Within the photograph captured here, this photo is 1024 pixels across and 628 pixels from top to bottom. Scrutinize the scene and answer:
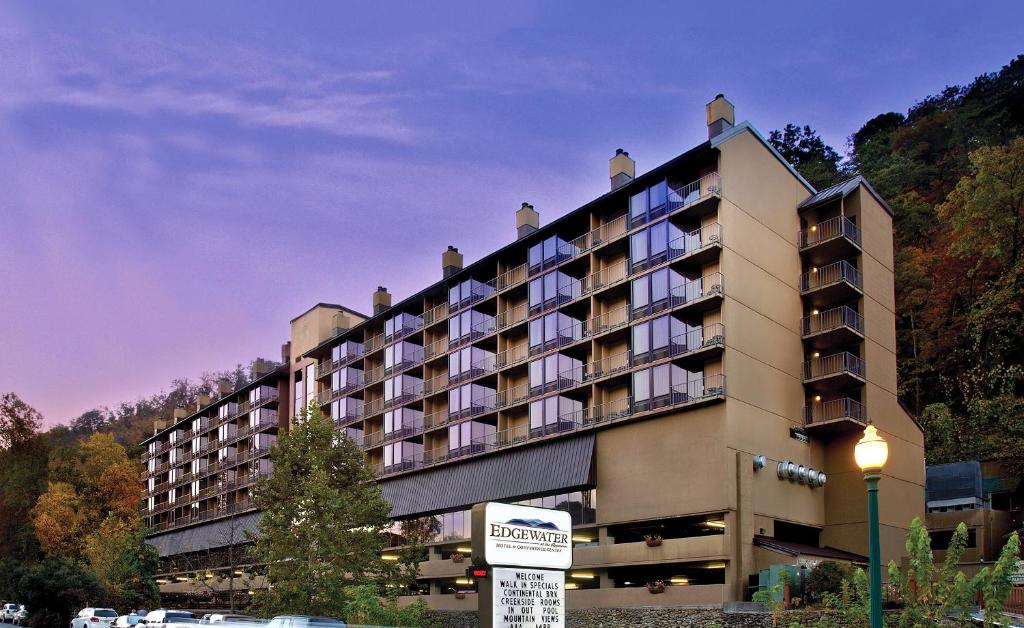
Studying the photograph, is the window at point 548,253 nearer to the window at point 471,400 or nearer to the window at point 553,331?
the window at point 553,331

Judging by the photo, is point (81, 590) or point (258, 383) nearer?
point (81, 590)

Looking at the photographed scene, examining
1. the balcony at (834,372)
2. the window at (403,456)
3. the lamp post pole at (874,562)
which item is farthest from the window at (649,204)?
the lamp post pole at (874,562)

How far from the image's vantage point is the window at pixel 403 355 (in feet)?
239

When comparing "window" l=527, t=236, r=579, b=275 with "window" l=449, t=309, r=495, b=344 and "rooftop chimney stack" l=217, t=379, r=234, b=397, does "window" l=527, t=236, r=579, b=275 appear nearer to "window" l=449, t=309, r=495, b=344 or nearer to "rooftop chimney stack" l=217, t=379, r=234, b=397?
"window" l=449, t=309, r=495, b=344

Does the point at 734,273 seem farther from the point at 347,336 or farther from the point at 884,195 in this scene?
the point at 884,195

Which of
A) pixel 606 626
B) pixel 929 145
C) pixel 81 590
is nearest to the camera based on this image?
pixel 606 626

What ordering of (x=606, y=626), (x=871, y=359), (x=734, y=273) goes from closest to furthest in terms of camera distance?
(x=606, y=626)
(x=734, y=273)
(x=871, y=359)

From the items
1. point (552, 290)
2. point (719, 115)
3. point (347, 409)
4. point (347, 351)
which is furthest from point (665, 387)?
point (347, 351)

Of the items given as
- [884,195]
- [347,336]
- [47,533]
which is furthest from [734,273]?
[47,533]

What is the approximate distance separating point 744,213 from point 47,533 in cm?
6845

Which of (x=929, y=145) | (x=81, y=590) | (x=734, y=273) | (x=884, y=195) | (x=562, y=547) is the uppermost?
(x=929, y=145)

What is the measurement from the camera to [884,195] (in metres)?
89.8

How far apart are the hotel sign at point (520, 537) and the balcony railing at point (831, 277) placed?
3929 cm

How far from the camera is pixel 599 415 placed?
54.4 metres
